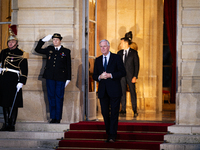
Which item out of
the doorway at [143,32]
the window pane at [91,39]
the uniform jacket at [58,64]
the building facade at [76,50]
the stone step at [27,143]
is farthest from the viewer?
the doorway at [143,32]

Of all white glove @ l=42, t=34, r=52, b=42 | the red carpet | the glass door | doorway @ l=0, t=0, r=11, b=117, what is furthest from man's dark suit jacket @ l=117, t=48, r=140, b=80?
doorway @ l=0, t=0, r=11, b=117

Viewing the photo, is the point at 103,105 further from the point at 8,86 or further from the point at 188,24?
the point at 188,24

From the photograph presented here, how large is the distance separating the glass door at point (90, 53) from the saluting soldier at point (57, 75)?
828 millimetres

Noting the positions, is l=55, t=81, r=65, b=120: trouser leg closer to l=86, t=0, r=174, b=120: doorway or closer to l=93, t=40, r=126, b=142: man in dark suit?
l=93, t=40, r=126, b=142: man in dark suit

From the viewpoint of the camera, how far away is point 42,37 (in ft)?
25.5

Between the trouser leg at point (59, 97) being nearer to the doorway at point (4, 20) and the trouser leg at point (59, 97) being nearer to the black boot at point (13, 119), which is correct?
the black boot at point (13, 119)

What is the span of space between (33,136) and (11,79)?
44.1 inches

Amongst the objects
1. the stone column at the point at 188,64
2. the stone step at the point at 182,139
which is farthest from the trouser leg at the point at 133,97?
the stone step at the point at 182,139

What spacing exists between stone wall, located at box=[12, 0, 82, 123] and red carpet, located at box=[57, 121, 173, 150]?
64cm

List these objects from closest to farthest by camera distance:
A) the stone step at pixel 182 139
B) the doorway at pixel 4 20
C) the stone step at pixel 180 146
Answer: the stone step at pixel 180 146, the stone step at pixel 182 139, the doorway at pixel 4 20

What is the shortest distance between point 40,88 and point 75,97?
0.76m

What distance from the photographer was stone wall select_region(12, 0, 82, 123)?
768cm

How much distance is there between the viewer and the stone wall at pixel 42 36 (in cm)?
768

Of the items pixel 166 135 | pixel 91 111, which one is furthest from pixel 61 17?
pixel 166 135
